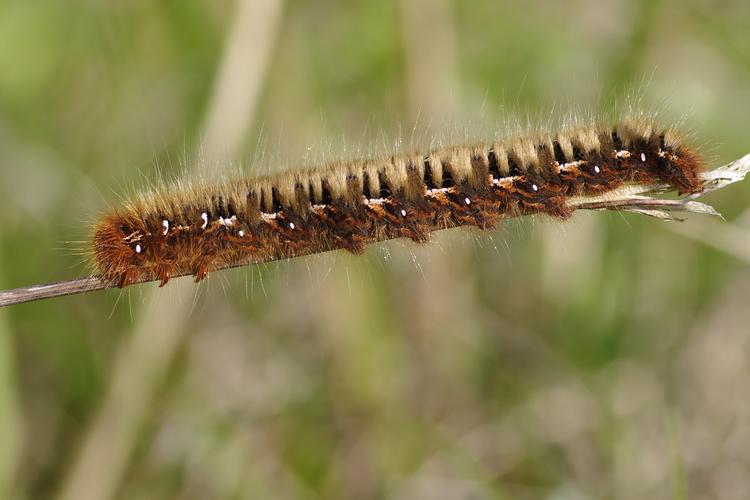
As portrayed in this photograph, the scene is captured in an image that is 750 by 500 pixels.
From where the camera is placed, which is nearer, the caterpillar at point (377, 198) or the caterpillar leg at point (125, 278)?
the caterpillar leg at point (125, 278)

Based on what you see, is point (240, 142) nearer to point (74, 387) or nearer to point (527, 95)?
point (74, 387)

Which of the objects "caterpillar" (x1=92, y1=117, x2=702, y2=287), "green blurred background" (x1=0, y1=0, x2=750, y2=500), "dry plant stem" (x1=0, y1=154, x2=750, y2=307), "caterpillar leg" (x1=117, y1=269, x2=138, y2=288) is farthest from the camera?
"green blurred background" (x1=0, y1=0, x2=750, y2=500)

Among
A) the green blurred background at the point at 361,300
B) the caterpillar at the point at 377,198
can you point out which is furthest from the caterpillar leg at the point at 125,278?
the green blurred background at the point at 361,300

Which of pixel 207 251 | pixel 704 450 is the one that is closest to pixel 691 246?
pixel 704 450

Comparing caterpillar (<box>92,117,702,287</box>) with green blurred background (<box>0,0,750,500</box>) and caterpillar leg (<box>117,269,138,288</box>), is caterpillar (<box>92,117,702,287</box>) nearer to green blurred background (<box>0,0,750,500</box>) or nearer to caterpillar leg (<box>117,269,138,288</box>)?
caterpillar leg (<box>117,269,138,288</box>)

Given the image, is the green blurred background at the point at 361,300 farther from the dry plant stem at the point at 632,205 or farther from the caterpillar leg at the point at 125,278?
the caterpillar leg at the point at 125,278

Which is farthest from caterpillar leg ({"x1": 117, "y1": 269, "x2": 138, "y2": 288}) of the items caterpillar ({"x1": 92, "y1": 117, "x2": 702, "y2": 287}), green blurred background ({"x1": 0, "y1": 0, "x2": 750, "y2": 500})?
green blurred background ({"x1": 0, "y1": 0, "x2": 750, "y2": 500})
